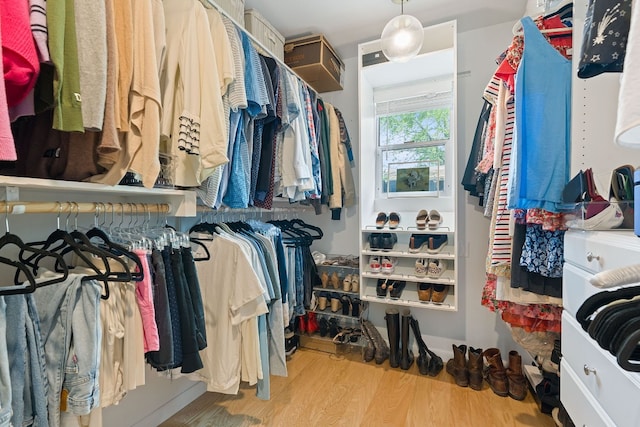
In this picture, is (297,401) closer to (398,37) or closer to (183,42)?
(183,42)

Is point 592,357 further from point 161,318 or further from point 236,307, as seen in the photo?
point 161,318

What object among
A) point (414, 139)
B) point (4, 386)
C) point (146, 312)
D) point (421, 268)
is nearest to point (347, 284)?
point (421, 268)

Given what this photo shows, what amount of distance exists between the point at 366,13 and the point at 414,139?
993 millimetres

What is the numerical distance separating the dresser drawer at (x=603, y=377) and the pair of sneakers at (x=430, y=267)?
94cm

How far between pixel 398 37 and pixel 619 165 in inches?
44.6

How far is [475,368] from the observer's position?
197 cm

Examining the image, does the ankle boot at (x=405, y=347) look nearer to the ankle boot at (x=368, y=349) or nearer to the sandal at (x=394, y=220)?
the ankle boot at (x=368, y=349)

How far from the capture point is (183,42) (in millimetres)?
1177

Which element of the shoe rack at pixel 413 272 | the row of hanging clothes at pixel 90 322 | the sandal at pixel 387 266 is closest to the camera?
the row of hanging clothes at pixel 90 322

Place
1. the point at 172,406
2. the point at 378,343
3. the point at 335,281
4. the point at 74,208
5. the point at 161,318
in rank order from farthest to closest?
the point at 335,281 → the point at 378,343 → the point at 172,406 → the point at 161,318 → the point at 74,208

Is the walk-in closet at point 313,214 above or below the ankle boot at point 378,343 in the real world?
above

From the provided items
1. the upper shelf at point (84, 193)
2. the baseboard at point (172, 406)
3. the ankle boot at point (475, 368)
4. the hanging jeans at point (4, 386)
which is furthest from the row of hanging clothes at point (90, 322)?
the ankle boot at point (475, 368)

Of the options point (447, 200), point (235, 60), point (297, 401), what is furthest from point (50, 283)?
point (447, 200)

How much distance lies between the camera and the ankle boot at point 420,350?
211cm
